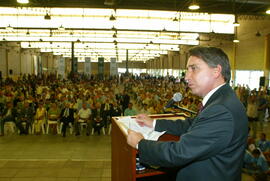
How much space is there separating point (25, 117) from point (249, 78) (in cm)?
1604

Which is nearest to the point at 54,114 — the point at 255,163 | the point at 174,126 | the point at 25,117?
the point at 25,117

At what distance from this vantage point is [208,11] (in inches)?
482

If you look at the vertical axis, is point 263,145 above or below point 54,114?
below

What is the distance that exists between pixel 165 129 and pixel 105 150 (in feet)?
17.4

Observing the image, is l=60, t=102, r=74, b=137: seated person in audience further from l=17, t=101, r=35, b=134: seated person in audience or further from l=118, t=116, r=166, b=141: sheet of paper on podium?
l=118, t=116, r=166, b=141: sheet of paper on podium

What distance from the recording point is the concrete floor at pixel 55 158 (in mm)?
4938

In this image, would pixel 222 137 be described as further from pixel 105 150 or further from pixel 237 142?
pixel 105 150

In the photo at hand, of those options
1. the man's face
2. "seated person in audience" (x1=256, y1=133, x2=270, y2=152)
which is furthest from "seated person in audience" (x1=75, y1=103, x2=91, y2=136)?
the man's face

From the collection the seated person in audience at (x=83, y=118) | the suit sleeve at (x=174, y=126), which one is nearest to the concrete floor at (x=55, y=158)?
the seated person in audience at (x=83, y=118)

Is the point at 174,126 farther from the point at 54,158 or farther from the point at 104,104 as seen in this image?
the point at 104,104

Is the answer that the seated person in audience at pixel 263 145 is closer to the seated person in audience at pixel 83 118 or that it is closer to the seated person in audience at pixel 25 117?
the seated person in audience at pixel 83 118

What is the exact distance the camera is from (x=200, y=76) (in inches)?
50.5

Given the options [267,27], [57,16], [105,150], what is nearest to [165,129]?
[105,150]

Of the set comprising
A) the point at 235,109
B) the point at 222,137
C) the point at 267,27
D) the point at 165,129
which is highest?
the point at 267,27
